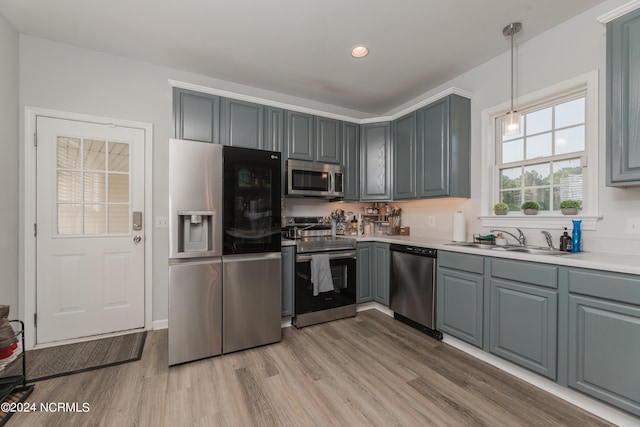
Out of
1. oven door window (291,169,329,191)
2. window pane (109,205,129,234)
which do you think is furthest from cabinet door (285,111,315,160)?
window pane (109,205,129,234)

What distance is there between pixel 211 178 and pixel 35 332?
2.09 metres

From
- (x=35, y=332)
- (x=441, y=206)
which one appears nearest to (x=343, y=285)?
(x=441, y=206)

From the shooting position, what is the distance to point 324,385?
1.86 m

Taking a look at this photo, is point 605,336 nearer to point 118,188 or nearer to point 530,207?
point 530,207

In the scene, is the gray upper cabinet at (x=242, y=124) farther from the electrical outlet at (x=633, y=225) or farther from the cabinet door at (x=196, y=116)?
the electrical outlet at (x=633, y=225)

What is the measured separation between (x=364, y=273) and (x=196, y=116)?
2498 millimetres

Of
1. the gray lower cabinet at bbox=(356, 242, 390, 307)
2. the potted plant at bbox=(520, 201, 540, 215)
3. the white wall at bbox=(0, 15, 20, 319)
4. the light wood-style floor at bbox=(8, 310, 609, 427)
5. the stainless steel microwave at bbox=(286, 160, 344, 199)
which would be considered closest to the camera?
the light wood-style floor at bbox=(8, 310, 609, 427)

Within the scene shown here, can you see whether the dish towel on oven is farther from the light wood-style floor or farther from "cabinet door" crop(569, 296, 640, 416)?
"cabinet door" crop(569, 296, 640, 416)

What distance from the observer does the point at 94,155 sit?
8.39ft

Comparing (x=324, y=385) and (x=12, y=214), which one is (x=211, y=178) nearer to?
(x=12, y=214)

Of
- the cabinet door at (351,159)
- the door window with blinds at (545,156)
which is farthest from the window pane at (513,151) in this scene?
the cabinet door at (351,159)

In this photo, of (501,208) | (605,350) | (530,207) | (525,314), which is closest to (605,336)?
(605,350)

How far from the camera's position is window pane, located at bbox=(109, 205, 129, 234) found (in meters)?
2.61

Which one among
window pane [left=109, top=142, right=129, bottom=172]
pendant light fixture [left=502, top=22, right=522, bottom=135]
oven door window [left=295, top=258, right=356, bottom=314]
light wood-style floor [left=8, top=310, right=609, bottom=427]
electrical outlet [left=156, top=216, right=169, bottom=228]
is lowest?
light wood-style floor [left=8, top=310, right=609, bottom=427]
